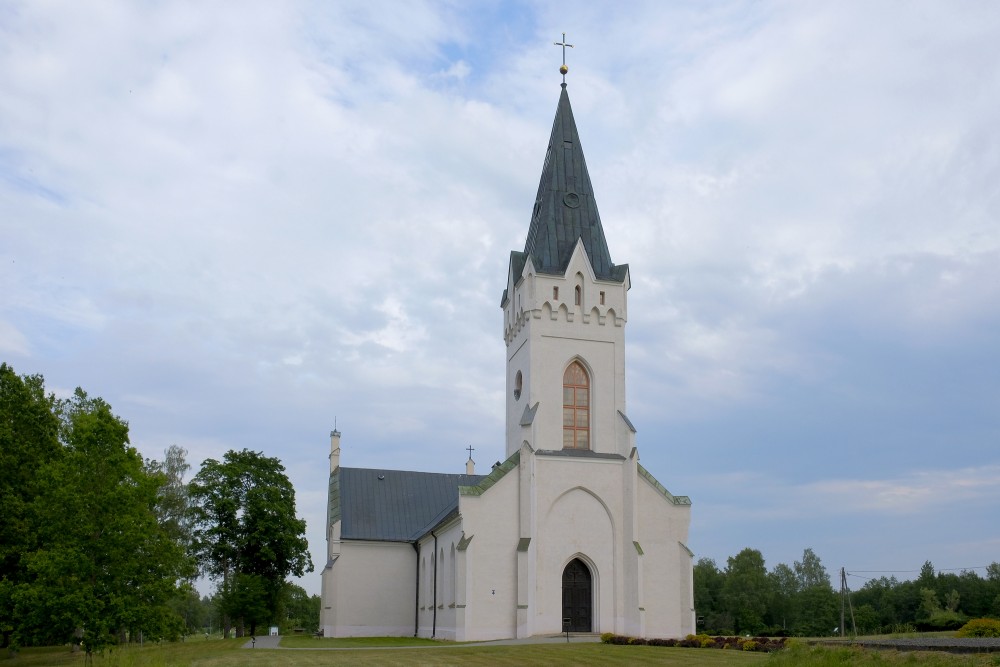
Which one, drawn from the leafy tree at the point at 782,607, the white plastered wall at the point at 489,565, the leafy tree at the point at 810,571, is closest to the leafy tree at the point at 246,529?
the white plastered wall at the point at 489,565

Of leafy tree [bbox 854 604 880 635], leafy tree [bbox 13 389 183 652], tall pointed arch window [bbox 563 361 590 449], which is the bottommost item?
leafy tree [bbox 854 604 880 635]

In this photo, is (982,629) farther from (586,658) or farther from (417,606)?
(417,606)

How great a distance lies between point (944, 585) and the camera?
63.1m

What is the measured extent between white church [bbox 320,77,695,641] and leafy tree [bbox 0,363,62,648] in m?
16.0

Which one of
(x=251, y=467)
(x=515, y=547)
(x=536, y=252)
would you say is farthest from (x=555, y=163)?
(x=251, y=467)

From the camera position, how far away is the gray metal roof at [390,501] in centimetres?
5022

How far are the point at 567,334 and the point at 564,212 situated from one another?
20.0 ft

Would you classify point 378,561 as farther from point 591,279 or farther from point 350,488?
point 591,279

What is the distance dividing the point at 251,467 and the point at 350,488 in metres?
6.79

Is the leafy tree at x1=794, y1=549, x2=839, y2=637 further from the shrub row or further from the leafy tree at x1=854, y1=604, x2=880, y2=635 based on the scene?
the shrub row

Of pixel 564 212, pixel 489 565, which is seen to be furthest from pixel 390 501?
pixel 564 212

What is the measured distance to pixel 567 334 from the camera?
127 ft

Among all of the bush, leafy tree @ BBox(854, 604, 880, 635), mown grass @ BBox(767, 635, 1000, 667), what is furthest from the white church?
leafy tree @ BBox(854, 604, 880, 635)

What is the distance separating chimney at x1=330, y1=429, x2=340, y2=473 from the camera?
2222 inches
